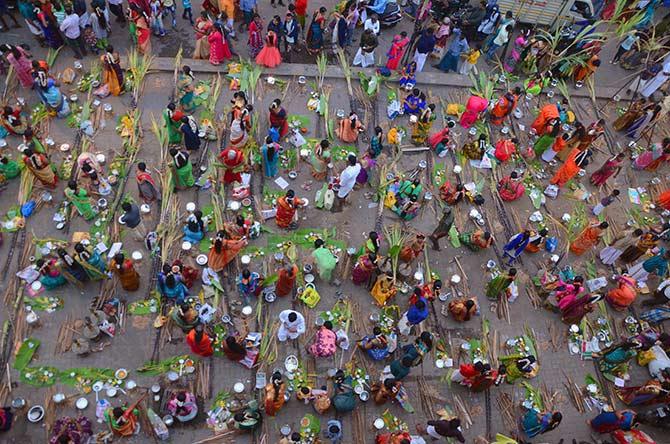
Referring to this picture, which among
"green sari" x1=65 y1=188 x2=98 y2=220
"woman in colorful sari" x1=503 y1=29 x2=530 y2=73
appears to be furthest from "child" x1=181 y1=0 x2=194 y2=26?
"woman in colorful sari" x1=503 y1=29 x2=530 y2=73

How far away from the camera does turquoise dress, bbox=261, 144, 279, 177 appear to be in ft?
35.1

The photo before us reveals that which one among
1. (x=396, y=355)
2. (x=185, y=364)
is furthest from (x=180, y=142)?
(x=396, y=355)

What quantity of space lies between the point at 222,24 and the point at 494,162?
25.7 ft

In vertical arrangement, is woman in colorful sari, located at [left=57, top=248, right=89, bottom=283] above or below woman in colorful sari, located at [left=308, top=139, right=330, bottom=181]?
below

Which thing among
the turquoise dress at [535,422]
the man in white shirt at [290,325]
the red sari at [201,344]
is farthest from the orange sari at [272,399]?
the turquoise dress at [535,422]

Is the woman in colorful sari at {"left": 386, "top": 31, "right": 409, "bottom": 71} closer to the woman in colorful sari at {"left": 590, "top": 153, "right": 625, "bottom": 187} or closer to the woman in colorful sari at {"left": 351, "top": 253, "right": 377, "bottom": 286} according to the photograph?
the woman in colorful sari at {"left": 590, "top": 153, "right": 625, "bottom": 187}

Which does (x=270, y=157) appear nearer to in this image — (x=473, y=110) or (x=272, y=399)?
(x=272, y=399)

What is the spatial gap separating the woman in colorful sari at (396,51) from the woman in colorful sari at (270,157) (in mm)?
4597

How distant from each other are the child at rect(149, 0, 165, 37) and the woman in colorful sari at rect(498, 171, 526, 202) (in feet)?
32.3

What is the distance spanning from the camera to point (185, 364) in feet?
29.0

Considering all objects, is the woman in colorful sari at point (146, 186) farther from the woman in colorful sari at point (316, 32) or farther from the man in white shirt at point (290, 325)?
the woman in colorful sari at point (316, 32)

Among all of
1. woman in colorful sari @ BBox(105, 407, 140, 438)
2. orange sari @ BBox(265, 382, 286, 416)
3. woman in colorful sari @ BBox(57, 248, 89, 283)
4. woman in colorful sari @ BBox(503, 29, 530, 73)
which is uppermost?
woman in colorful sari @ BBox(503, 29, 530, 73)

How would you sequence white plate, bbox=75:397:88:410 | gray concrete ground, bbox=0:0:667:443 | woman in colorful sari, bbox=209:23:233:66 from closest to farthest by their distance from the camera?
white plate, bbox=75:397:88:410 → gray concrete ground, bbox=0:0:667:443 → woman in colorful sari, bbox=209:23:233:66

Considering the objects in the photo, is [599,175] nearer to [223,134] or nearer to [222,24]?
[223,134]
